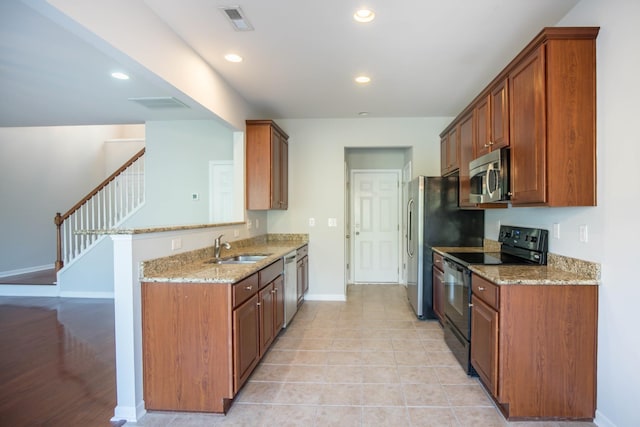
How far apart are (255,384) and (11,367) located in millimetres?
2138

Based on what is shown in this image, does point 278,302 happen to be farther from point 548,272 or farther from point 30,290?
point 30,290

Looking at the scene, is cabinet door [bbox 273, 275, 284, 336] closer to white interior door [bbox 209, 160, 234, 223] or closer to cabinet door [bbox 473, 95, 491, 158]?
white interior door [bbox 209, 160, 234, 223]

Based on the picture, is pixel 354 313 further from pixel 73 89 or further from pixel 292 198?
pixel 73 89

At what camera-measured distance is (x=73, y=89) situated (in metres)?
3.59

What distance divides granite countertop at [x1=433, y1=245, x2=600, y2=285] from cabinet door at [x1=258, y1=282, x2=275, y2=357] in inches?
64.9

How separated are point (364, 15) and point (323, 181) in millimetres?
2707

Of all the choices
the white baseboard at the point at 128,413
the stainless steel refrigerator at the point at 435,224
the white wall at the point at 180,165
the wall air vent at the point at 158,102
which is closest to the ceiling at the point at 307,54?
the wall air vent at the point at 158,102

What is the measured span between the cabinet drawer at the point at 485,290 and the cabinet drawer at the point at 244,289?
165 cm

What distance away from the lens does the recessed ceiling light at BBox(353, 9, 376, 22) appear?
2.17 meters

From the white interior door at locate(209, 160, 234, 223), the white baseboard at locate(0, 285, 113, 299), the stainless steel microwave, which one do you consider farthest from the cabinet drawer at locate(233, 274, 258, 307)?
the white baseboard at locate(0, 285, 113, 299)

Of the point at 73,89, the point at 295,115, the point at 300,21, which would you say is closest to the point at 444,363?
the point at 300,21

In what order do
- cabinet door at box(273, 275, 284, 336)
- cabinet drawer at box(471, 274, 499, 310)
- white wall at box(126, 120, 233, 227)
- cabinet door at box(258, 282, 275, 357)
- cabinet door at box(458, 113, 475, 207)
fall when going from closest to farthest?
1. cabinet drawer at box(471, 274, 499, 310)
2. cabinet door at box(258, 282, 275, 357)
3. cabinet door at box(273, 275, 284, 336)
4. cabinet door at box(458, 113, 475, 207)
5. white wall at box(126, 120, 233, 227)

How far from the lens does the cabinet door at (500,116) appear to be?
2424 millimetres

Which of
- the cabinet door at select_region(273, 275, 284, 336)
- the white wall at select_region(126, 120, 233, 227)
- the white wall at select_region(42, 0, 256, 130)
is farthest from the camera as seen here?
the white wall at select_region(126, 120, 233, 227)
